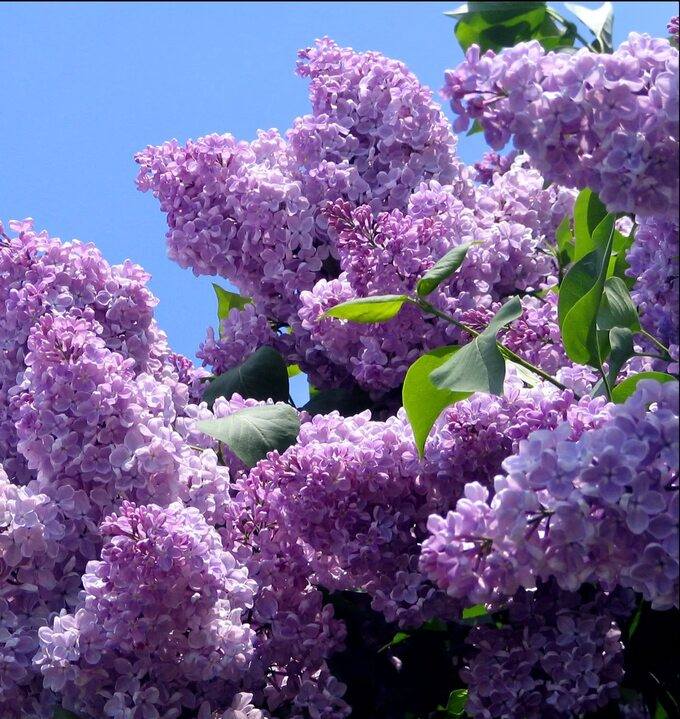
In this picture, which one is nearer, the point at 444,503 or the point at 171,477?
the point at 444,503

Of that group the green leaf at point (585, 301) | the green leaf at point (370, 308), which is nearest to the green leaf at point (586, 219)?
the green leaf at point (585, 301)

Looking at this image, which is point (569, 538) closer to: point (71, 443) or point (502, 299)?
point (71, 443)

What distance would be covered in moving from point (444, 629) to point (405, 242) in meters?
0.51

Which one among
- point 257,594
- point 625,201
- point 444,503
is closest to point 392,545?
point 444,503

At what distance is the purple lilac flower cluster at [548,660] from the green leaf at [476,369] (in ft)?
0.85

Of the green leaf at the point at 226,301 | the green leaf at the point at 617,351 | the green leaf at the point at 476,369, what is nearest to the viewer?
the green leaf at the point at 476,369

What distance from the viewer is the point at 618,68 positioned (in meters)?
1.04

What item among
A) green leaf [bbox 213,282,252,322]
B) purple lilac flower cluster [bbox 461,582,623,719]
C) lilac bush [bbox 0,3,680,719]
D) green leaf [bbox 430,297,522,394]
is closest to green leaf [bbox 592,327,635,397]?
lilac bush [bbox 0,3,680,719]

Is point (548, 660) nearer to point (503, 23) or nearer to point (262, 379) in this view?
point (262, 379)

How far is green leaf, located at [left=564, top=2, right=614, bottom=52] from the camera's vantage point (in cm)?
247

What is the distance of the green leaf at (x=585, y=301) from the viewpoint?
4.26ft

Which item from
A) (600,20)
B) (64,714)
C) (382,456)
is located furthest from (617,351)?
A: (600,20)

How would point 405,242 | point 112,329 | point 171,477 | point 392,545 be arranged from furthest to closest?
point 112,329
point 405,242
point 171,477
point 392,545

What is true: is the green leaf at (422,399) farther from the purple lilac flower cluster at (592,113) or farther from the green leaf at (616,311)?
the purple lilac flower cluster at (592,113)
